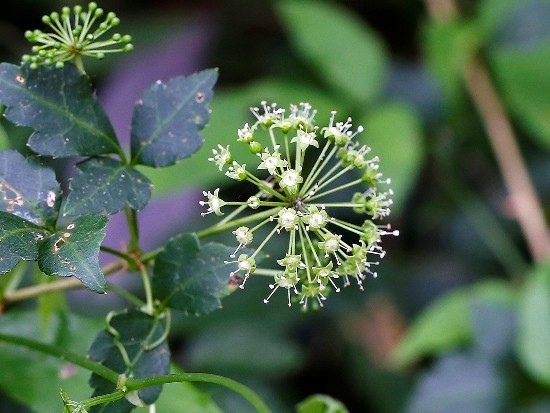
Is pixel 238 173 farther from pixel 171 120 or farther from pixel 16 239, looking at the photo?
pixel 16 239

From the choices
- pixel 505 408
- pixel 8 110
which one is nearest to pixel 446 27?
pixel 505 408

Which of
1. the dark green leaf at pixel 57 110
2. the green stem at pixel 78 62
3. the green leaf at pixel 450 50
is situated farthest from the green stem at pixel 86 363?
the green leaf at pixel 450 50

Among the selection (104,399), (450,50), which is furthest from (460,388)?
(104,399)

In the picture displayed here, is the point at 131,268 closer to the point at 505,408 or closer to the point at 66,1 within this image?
the point at 505,408

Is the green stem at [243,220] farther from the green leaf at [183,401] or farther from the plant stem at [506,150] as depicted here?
the plant stem at [506,150]

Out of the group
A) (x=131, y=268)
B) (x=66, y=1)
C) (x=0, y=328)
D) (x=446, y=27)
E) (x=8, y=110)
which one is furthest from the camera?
(x=66, y=1)

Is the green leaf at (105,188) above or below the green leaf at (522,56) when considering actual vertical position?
below
